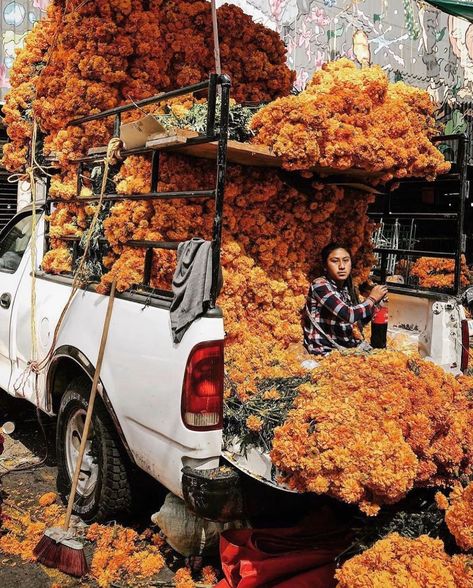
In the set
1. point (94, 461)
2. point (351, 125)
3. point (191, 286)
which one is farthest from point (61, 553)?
point (351, 125)

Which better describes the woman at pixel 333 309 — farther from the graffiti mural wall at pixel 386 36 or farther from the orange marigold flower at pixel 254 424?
the graffiti mural wall at pixel 386 36

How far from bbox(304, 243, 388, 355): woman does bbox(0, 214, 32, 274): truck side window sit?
2607mm

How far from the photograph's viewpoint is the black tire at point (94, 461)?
3844 mm

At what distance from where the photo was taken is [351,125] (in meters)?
4.04

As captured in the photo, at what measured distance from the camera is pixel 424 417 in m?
2.95

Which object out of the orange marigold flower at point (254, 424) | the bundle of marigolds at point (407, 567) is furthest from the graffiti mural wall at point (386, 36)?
the bundle of marigolds at point (407, 567)

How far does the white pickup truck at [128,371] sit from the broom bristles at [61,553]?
35 cm

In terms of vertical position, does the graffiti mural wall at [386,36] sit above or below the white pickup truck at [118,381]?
above

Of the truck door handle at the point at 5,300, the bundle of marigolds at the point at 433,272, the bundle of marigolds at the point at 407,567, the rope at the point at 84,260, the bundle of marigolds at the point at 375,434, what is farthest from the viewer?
the bundle of marigolds at the point at 433,272

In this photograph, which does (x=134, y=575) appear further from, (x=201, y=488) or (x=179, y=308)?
(x=179, y=308)

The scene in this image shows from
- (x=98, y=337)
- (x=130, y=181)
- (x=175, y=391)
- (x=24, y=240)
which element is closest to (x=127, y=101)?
(x=130, y=181)

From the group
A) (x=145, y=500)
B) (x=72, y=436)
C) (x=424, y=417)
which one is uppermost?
(x=424, y=417)

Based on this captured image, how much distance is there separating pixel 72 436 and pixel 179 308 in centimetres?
177

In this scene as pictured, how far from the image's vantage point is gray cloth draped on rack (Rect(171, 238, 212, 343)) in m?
3.18
